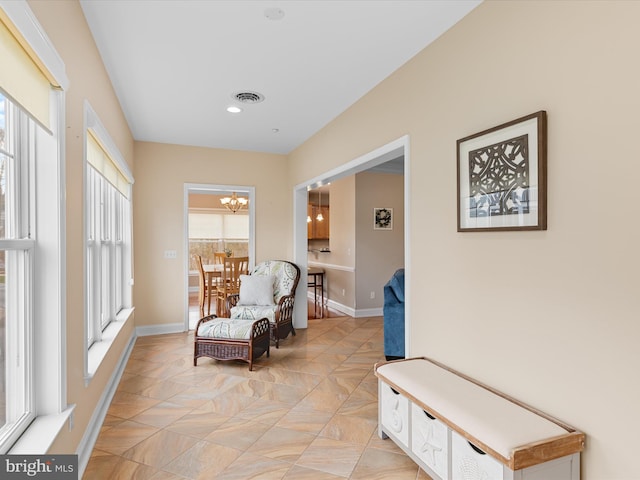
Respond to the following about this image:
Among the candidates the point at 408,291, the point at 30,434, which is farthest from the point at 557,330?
the point at 30,434

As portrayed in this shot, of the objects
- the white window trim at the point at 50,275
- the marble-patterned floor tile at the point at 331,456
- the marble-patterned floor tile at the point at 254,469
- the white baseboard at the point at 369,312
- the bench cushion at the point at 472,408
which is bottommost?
the marble-patterned floor tile at the point at 331,456

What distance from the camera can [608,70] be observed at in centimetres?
147

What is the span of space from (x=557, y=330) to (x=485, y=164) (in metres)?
0.93

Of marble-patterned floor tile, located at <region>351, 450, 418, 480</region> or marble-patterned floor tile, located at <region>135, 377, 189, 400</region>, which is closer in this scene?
marble-patterned floor tile, located at <region>351, 450, 418, 480</region>

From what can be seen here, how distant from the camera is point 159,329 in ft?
16.8

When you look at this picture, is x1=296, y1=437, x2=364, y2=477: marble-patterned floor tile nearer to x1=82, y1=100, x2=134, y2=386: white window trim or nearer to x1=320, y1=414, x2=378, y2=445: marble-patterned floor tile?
x1=320, y1=414, x2=378, y2=445: marble-patterned floor tile

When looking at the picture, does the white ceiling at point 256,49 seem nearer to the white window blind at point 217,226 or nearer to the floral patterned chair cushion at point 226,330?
the floral patterned chair cushion at point 226,330

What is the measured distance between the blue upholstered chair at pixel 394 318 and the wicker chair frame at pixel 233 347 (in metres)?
1.36

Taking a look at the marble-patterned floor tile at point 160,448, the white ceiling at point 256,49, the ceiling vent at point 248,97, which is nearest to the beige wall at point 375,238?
the white ceiling at point 256,49

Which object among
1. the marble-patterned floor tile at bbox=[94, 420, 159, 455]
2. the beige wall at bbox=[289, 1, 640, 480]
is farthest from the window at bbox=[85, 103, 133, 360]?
the beige wall at bbox=[289, 1, 640, 480]

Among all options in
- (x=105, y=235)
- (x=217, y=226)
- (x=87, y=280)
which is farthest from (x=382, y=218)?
(x=217, y=226)

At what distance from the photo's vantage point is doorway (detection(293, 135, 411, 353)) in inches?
108

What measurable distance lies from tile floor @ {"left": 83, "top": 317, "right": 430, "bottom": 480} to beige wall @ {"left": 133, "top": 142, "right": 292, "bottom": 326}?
1.01 m

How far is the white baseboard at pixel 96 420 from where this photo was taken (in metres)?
2.09
